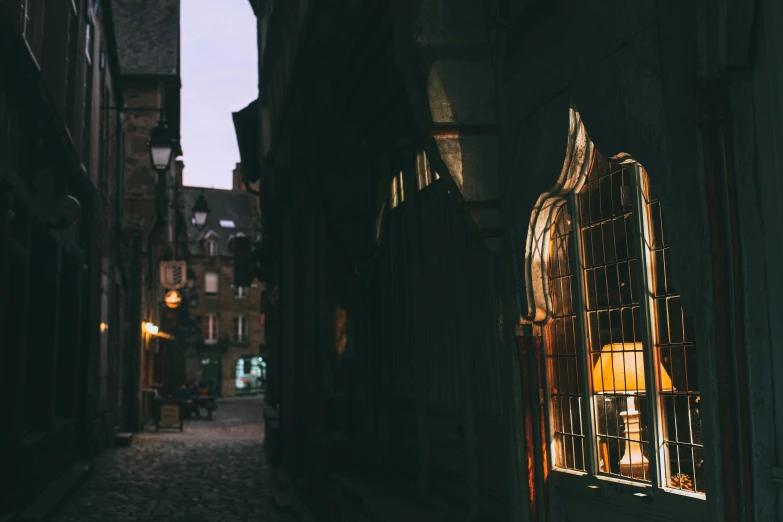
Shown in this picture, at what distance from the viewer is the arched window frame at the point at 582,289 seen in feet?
12.1

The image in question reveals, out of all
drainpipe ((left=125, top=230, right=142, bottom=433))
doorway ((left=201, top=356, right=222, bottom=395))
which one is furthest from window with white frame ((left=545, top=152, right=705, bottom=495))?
doorway ((left=201, top=356, right=222, bottom=395))

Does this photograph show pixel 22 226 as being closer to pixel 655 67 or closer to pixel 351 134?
pixel 351 134

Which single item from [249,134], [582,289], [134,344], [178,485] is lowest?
[178,485]

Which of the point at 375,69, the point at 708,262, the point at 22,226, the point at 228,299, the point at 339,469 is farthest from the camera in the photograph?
the point at 228,299

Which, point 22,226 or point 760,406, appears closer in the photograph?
point 760,406

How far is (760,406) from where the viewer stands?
2869mm

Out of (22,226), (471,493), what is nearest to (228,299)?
(22,226)

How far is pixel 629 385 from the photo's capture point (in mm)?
3979

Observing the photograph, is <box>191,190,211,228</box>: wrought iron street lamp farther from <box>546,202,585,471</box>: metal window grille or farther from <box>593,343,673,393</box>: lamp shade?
<box>593,343,673,393</box>: lamp shade

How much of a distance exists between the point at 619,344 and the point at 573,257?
20.8 inches

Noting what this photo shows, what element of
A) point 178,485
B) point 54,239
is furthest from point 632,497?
point 178,485

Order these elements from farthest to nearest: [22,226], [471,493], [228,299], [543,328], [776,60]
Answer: [228,299] → [22,226] → [471,493] → [543,328] → [776,60]

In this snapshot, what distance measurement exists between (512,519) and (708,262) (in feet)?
7.43

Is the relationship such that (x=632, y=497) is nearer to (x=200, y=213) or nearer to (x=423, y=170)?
(x=423, y=170)
